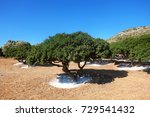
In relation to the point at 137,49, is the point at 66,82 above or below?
below

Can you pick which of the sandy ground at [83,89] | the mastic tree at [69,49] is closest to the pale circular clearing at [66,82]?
the sandy ground at [83,89]

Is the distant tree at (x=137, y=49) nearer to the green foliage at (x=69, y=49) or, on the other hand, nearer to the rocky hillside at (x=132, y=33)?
the green foliage at (x=69, y=49)

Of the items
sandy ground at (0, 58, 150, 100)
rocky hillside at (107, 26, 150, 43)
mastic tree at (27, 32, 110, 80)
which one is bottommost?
sandy ground at (0, 58, 150, 100)

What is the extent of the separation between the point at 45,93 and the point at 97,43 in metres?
7.16

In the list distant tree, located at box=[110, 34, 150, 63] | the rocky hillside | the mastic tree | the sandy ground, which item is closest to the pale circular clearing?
the sandy ground

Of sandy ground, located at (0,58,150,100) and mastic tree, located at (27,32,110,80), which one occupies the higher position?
mastic tree, located at (27,32,110,80)

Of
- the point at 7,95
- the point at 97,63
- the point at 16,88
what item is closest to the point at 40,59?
the point at 16,88

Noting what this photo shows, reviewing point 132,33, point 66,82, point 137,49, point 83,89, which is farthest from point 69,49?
point 132,33

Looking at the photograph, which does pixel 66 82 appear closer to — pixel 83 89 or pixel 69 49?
pixel 83 89

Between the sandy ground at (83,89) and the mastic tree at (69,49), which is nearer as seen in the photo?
the sandy ground at (83,89)

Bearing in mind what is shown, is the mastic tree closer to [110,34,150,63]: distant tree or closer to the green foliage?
the green foliage

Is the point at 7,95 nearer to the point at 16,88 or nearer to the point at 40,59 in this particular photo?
the point at 16,88

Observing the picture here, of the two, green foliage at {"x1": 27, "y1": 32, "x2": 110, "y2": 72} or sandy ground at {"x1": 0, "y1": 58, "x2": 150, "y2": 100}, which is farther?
green foliage at {"x1": 27, "y1": 32, "x2": 110, "y2": 72}

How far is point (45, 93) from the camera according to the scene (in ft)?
69.9
